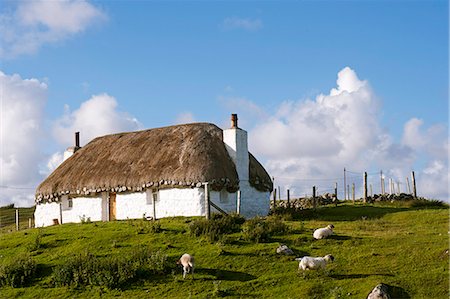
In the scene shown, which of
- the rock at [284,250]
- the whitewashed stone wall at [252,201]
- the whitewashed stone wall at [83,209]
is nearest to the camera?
the rock at [284,250]

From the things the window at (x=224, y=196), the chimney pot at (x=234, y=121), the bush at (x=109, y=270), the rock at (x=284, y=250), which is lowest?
the bush at (x=109, y=270)

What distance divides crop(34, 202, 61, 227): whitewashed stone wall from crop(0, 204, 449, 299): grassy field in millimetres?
10853

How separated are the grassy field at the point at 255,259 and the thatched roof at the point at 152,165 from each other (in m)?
5.40

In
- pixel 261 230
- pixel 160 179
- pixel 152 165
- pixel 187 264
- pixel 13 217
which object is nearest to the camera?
pixel 187 264

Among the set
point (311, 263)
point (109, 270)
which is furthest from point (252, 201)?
point (311, 263)

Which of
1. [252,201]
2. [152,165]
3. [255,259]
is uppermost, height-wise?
[152,165]

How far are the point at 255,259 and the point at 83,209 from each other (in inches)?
783

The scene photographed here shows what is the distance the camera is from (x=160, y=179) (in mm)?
37000

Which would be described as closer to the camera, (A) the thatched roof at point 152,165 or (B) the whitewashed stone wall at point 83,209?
(A) the thatched roof at point 152,165

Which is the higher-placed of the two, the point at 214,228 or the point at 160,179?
the point at 160,179

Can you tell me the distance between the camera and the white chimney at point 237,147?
38844 mm

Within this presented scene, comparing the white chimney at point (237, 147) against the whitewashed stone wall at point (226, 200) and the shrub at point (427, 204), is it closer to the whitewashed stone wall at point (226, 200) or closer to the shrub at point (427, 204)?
the whitewashed stone wall at point (226, 200)

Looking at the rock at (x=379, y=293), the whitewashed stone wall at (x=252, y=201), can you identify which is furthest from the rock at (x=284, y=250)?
the whitewashed stone wall at (x=252, y=201)

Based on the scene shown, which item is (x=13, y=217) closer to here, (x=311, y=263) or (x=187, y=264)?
(x=187, y=264)
